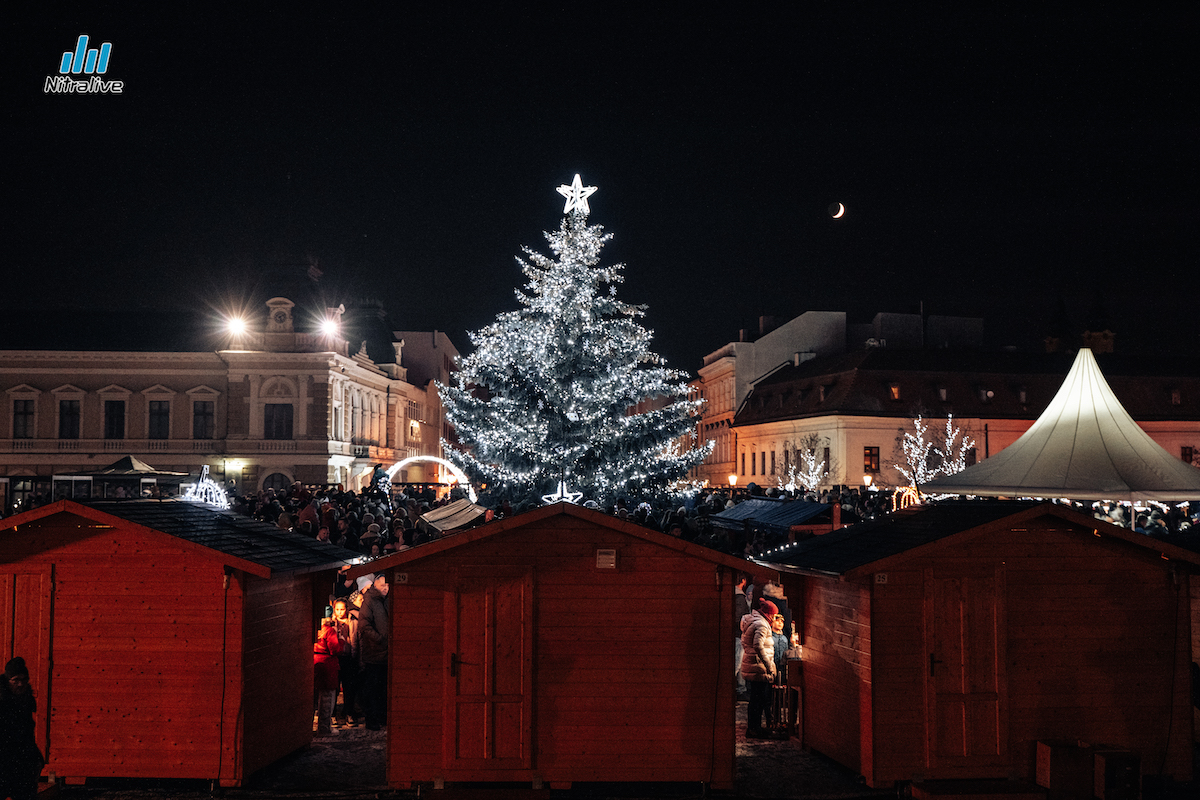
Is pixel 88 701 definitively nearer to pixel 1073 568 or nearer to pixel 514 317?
pixel 1073 568

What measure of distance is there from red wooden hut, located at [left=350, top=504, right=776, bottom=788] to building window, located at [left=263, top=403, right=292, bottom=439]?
4721 centimetres

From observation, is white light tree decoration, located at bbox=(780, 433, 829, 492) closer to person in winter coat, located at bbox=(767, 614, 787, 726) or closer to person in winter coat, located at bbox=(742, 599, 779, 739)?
person in winter coat, located at bbox=(767, 614, 787, 726)

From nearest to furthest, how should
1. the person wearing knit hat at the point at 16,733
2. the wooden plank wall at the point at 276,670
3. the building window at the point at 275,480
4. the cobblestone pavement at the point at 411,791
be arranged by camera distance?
the person wearing knit hat at the point at 16,733 < the cobblestone pavement at the point at 411,791 < the wooden plank wall at the point at 276,670 < the building window at the point at 275,480

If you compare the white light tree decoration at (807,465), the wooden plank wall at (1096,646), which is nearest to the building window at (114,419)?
the white light tree decoration at (807,465)

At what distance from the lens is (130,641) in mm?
10789

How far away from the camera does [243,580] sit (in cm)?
1080

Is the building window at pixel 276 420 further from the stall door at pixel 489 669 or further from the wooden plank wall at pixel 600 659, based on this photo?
the stall door at pixel 489 669

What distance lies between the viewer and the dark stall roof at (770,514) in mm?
21156

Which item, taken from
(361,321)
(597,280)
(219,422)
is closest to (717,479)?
(361,321)

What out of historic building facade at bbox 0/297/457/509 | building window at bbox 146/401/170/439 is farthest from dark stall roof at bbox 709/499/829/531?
building window at bbox 146/401/170/439

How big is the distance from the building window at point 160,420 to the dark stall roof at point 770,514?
3824 cm

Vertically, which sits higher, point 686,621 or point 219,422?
point 219,422

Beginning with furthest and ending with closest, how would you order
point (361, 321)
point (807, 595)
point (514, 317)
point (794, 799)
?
point (361, 321)
point (514, 317)
point (807, 595)
point (794, 799)

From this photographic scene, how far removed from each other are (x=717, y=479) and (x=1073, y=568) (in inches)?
2804
